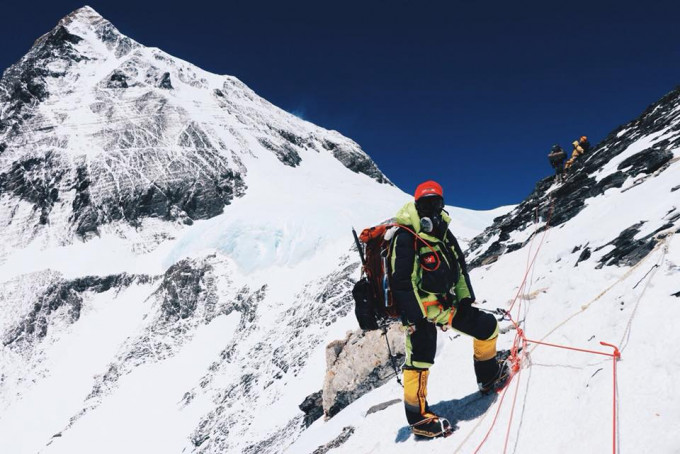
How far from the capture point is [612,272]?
551 centimetres

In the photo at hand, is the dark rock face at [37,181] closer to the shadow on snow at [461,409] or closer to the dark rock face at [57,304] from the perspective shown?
the dark rock face at [57,304]

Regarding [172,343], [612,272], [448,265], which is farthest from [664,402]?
[172,343]

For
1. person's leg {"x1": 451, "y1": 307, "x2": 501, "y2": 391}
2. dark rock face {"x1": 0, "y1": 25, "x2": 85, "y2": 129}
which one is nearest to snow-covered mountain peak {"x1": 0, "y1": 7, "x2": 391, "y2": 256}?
dark rock face {"x1": 0, "y1": 25, "x2": 85, "y2": 129}

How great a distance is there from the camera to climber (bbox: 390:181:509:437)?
438cm

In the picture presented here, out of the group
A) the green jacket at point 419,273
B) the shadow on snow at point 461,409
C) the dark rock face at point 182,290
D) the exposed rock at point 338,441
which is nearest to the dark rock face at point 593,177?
the shadow on snow at point 461,409

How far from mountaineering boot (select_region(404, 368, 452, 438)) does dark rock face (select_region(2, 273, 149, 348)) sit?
5682 cm

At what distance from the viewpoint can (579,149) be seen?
17672 millimetres

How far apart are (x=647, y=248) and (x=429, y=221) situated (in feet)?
9.85

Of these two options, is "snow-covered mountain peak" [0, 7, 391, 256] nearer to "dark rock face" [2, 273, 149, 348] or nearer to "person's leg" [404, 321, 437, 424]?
"dark rock face" [2, 273, 149, 348]

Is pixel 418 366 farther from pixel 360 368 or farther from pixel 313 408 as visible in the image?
pixel 313 408

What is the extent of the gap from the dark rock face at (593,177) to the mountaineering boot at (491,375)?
2204 mm

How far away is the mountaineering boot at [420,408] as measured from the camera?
4.69m

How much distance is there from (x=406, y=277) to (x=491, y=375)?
1695 mm

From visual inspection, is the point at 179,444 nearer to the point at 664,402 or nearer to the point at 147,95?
the point at 664,402
